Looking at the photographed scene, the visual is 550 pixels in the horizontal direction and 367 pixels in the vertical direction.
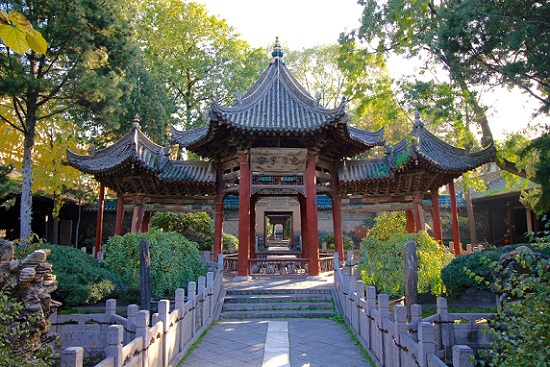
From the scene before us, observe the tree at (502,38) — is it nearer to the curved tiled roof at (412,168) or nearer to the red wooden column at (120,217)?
the curved tiled roof at (412,168)

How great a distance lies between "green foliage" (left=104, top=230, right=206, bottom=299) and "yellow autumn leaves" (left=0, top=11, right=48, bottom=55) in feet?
29.3

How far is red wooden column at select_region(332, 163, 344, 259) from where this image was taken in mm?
13609

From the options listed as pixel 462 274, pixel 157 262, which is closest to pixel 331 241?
pixel 462 274

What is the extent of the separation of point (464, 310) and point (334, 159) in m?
6.16

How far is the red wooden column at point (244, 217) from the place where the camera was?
40.4ft

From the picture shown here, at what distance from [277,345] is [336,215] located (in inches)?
261

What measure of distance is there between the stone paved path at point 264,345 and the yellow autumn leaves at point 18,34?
5849mm

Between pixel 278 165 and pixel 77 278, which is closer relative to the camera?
pixel 77 278

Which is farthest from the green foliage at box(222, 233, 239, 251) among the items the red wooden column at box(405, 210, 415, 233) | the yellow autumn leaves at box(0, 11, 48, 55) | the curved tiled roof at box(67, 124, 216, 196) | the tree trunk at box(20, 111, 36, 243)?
the yellow autumn leaves at box(0, 11, 48, 55)

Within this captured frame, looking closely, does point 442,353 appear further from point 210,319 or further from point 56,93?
point 56,93

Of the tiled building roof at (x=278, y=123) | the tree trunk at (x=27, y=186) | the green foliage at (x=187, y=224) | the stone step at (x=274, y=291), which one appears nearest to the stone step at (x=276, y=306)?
the stone step at (x=274, y=291)

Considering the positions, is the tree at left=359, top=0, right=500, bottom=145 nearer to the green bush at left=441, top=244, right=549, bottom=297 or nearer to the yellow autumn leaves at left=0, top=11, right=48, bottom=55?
the green bush at left=441, top=244, right=549, bottom=297

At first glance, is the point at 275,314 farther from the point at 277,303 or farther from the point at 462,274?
the point at 462,274

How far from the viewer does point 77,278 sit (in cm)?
873
